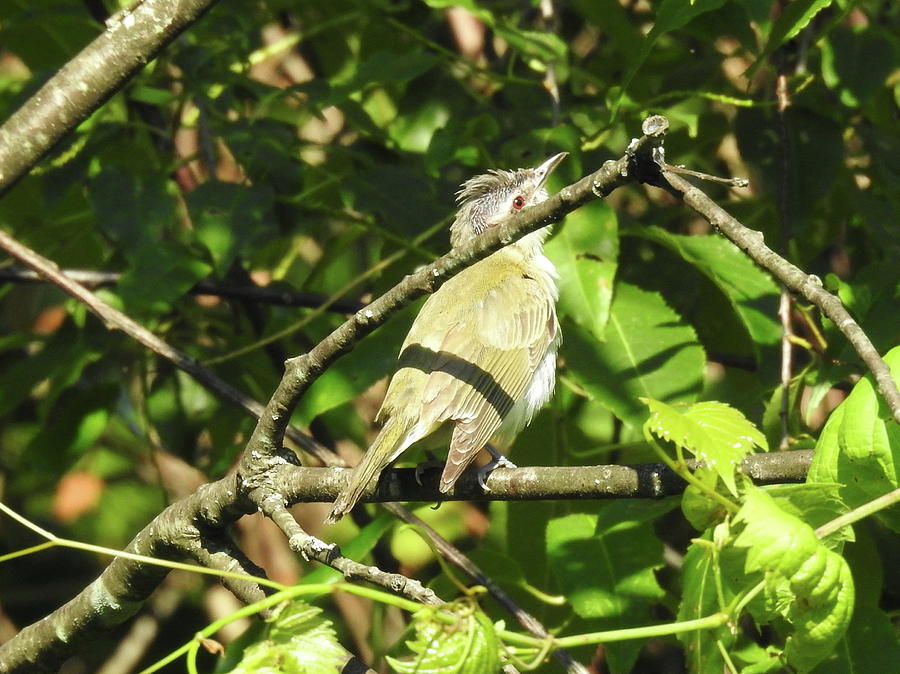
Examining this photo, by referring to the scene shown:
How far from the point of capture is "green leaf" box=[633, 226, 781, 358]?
3736mm

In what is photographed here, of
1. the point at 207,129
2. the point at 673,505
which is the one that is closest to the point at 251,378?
the point at 207,129

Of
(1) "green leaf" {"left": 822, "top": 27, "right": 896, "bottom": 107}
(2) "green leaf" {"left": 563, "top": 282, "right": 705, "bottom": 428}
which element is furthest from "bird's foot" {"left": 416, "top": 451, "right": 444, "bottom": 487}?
(1) "green leaf" {"left": 822, "top": 27, "right": 896, "bottom": 107}

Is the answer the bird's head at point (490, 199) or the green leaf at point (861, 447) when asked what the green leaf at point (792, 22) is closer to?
the green leaf at point (861, 447)

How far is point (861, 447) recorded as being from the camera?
207 centimetres

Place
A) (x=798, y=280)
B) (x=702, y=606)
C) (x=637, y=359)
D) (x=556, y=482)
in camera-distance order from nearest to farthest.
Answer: (x=798, y=280), (x=702, y=606), (x=556, y=482), (x=637, y=359)

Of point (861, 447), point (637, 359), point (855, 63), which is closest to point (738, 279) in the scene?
point (637, 359)

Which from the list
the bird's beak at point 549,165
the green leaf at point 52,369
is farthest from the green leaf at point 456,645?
the green leaf at point 52,369

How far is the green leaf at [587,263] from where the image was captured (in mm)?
3629

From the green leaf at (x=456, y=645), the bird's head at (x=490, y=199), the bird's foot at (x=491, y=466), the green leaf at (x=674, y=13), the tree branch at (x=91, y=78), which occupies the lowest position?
the bird's foot at (x=491, y=466)

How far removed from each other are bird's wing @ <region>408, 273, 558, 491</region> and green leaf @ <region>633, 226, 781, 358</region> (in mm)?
613

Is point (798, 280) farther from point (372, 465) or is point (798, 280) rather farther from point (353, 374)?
point (353, 374)

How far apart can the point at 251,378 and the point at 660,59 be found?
2.24 m

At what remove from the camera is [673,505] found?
10.5ft

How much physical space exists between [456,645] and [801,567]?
0.56 m
